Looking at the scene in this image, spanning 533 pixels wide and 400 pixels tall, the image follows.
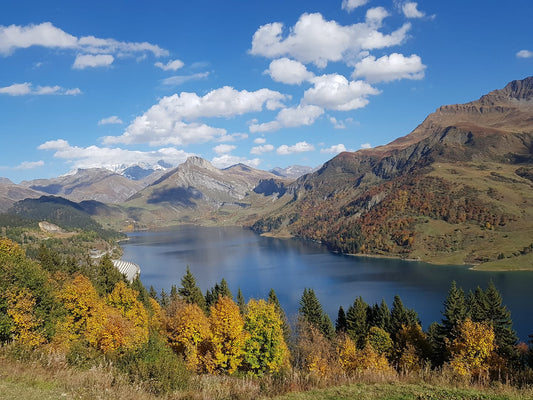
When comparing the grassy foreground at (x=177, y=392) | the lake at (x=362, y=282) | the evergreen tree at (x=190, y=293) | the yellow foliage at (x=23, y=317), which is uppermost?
the grassy foreground at (x=177, y=392)

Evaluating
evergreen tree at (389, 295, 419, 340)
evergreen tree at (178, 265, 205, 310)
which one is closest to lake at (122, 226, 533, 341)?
evergreen tree at (389, 295, 419, 340)

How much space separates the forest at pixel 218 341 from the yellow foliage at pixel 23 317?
0.10m

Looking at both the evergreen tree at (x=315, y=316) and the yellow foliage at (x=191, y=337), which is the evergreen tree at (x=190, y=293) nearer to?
the yellow foliage at (x=191, y=337)

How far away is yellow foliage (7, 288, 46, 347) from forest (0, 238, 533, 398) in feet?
0.31

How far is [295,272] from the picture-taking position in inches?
6929

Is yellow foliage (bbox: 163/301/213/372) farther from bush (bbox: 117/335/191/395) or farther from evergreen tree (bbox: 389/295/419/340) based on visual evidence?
evergreen tree (bbox: 389/295/419/340)

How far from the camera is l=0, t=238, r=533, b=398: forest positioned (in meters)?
16.4

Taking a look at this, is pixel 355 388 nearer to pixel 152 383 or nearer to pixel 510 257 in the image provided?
pixel 152 383

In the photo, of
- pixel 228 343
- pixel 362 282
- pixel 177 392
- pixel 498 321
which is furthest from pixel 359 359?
pixel 362 282

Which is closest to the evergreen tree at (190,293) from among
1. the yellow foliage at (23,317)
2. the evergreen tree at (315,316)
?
the evergreen tree at (315,316)

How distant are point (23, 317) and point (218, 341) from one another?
1889 centimetres

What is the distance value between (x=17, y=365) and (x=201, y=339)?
1198 inches

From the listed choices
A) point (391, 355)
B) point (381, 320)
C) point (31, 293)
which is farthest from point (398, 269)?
point (31, 293)

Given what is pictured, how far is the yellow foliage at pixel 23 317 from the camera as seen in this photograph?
2906 cm
